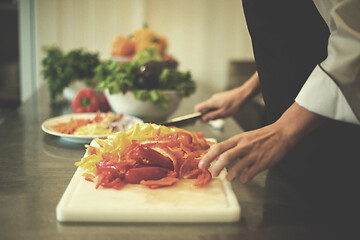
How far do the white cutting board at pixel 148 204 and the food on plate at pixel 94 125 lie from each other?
0.46m

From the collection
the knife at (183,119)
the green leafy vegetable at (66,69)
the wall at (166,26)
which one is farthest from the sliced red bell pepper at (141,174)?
the wall at (166,26)

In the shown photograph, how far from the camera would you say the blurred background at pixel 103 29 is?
13.6 ft

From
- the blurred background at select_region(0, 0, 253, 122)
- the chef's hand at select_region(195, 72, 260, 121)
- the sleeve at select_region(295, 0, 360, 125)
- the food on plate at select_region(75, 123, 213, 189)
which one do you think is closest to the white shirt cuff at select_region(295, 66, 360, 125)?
the sleeve at select_region(295, 0, 360, 125)

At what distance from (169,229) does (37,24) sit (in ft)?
12.8

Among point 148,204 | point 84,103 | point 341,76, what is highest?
point 341,76

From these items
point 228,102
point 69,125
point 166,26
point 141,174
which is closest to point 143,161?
point 141,174

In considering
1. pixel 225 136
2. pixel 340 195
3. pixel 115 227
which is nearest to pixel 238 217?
pixel 115 227

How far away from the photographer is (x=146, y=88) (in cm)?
161

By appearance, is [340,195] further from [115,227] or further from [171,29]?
[171,29]

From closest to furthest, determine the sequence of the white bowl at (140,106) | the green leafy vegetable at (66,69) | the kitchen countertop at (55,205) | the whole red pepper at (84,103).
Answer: the kitchen countertop at (55,205) < the white bowl at (140,106) < the whole red pepper at (84,103) < the green leafy vegetable at (66,69)

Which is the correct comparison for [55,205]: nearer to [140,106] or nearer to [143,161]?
[143,161]

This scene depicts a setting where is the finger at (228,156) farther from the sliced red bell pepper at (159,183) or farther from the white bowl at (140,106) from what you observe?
the white bowl at (140,106)

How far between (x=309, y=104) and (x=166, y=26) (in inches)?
144

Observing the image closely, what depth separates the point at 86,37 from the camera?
4254mm
